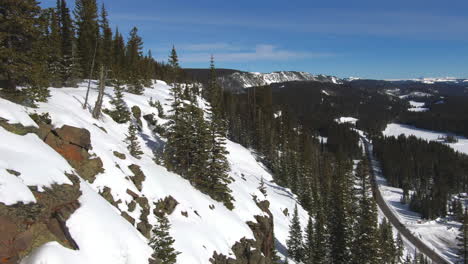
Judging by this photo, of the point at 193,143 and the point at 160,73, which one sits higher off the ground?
the point at 160,73

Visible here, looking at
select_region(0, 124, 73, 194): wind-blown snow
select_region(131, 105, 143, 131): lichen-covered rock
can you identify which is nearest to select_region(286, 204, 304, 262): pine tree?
select_region(131, 105, 143, 131): lichen-covered rock

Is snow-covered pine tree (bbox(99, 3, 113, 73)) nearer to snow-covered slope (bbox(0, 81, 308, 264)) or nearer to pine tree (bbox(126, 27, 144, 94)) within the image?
pine tree (bbox(126, 27, 144, 94))

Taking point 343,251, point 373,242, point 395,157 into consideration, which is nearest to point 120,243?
point 373,242

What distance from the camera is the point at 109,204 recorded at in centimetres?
1473

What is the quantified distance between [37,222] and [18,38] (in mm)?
15419

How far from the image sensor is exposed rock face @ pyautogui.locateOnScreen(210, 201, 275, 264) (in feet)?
64.7

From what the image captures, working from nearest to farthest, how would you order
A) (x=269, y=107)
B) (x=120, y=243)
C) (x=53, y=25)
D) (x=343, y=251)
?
1. (x=120, y=243)
2. (x=343, y=251)
3. (x=53, y=25)
4. (x=269, y=107)

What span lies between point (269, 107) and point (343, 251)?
6320cm

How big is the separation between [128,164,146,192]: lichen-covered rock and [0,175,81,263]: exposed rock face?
7.69m

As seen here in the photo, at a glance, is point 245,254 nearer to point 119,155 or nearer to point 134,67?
point 119,155

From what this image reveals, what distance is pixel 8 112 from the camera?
1330 centimetres

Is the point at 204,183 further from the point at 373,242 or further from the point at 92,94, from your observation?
the point at 92,94

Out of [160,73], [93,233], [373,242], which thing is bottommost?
[373,242]

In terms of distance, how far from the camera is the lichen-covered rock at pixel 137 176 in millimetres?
19406
